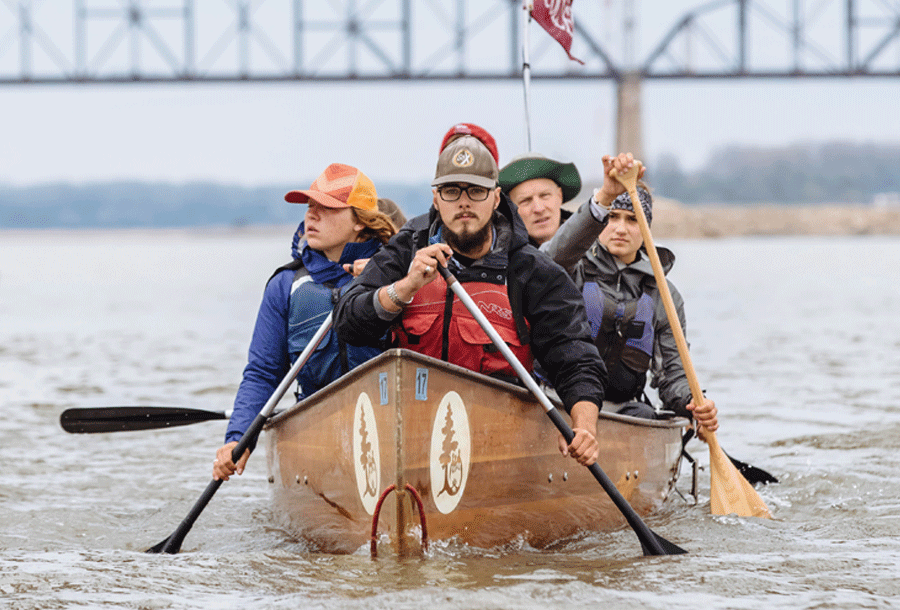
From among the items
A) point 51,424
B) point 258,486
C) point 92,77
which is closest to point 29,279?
point 92,77

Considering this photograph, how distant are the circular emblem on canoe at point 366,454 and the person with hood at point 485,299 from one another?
28 cm

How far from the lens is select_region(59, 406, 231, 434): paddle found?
6316mm

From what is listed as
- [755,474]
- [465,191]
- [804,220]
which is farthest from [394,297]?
[804,220]

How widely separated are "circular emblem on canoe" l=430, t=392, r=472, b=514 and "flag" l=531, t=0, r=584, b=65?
3.77 m

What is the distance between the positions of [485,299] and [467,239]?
0.25 meters

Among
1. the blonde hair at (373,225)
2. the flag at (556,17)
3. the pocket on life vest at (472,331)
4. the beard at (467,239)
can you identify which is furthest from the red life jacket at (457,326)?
the flag at (556,17)

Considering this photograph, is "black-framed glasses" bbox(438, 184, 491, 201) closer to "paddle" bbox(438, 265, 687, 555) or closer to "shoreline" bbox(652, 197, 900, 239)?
"paddle" bbox(438, 265, 687, 555)

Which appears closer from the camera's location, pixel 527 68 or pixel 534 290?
pixel 534 290

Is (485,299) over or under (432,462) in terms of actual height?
over

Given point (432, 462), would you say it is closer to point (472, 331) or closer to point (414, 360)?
point (414, 360)

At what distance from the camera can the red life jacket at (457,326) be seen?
444 cm

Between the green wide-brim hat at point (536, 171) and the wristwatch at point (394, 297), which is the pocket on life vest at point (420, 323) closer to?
the wristwatch at point (394, 297)

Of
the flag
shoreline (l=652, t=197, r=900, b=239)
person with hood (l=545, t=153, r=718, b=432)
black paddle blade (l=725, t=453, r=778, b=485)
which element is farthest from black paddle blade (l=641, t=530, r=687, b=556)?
shoreline (l=652, t=197, r=900, b=239)

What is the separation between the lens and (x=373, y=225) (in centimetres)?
525
